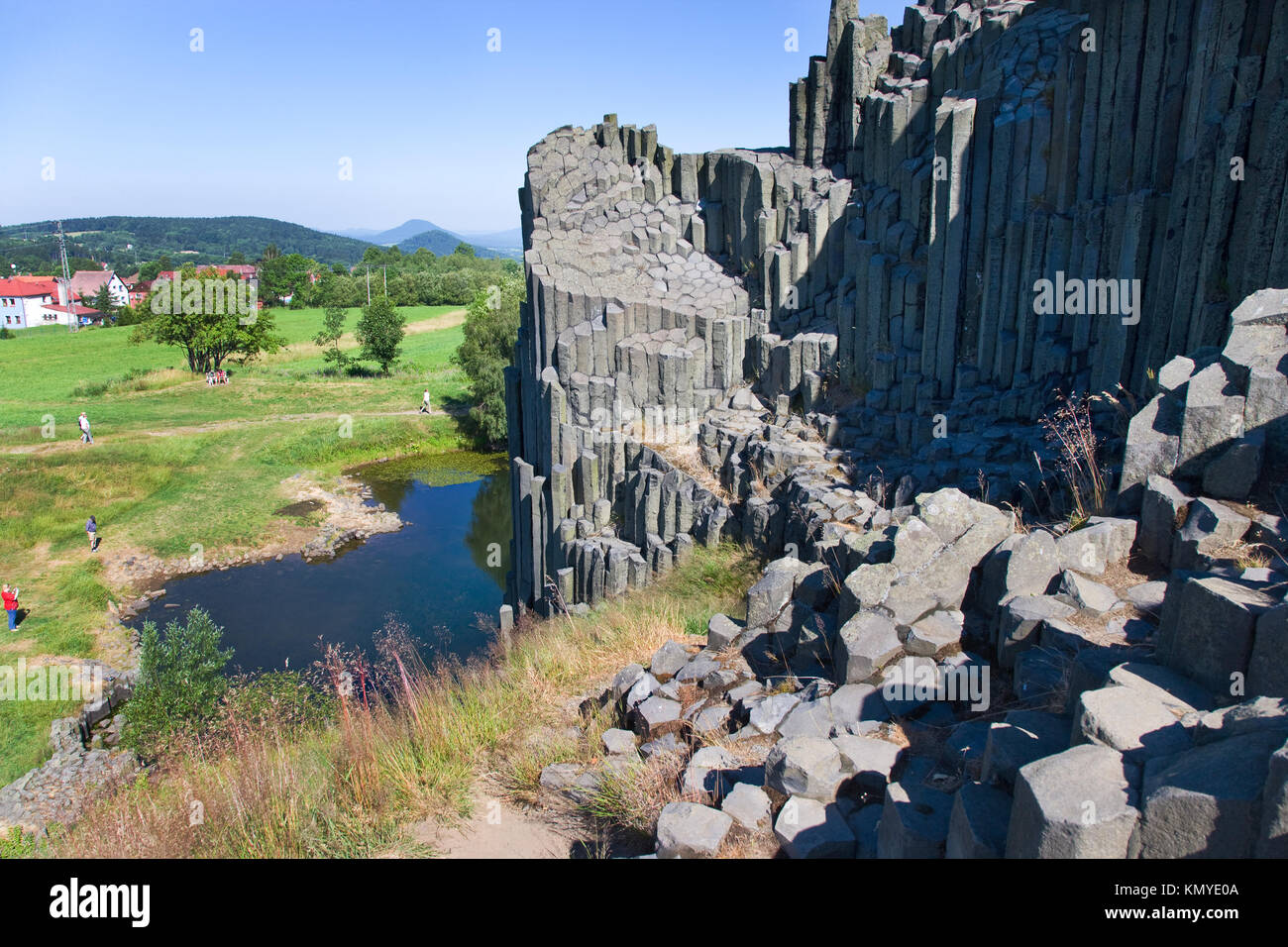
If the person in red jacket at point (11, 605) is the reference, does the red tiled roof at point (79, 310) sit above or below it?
above

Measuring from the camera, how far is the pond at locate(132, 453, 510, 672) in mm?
17062

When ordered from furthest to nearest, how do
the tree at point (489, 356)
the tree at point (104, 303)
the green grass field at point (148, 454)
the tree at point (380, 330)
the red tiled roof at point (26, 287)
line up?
the tree at point (104, 303) < the red tiled roof at point (26, 287) < the tree at point (380, 330) < the tree at point (489, 356) < the green grass field at point (148, 454)

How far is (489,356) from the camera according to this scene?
3331 cm

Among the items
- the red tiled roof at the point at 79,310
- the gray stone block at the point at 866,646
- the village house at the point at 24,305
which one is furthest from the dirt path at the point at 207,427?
the village house at the point at 24,305

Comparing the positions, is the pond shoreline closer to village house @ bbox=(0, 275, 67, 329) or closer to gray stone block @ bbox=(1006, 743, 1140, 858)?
gray stone block @ bbox=(1006, 743, 1140, 858)

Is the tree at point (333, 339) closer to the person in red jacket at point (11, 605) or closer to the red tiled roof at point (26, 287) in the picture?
the person in red jacket at point (11, 605)

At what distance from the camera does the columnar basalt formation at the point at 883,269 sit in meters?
7.93

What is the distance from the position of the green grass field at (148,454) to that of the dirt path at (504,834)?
34.7 feet

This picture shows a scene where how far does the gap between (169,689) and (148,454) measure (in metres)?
19.9

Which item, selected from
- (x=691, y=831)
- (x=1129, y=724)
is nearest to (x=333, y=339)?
(x=691, y=831)

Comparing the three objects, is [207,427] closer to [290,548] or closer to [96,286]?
[290,548]

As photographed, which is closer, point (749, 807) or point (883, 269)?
point (749, 807)
